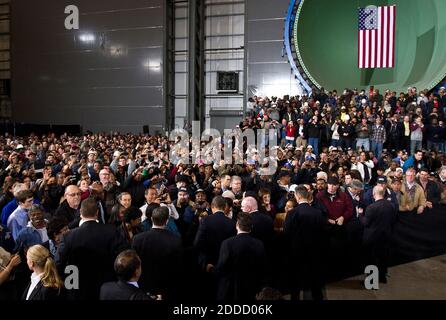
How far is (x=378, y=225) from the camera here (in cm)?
666

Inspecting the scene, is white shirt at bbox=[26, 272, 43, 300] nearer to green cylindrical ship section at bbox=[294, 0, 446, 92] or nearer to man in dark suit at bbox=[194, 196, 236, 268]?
man in dark suit at bbox=[194, 196, 236, 268]

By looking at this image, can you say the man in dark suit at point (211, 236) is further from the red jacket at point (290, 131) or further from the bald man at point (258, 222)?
the red jacket at point (290, 131)

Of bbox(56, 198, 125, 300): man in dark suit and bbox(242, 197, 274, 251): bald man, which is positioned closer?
bbox(56, 198, 125, 300): man in dark suit

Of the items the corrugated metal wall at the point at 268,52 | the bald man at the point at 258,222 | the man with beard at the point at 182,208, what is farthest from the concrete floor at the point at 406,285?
the corrugated metal wall at the point at 268,52

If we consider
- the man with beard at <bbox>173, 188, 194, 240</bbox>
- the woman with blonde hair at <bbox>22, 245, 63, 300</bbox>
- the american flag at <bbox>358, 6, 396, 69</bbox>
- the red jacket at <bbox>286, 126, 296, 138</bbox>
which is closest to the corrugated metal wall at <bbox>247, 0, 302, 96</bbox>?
the american flag at <bbox>358, 6, 396, 69</bbox>

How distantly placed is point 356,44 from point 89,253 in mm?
20375

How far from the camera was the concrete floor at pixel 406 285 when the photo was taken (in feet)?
21.4

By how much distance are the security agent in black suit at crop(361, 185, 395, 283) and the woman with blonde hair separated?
4808 mm

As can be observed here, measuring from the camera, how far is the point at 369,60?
66.0 ft

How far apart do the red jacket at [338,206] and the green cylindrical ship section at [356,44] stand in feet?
50.9

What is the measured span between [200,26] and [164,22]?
2250 mm

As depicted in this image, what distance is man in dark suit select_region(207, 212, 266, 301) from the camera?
14.7 ft

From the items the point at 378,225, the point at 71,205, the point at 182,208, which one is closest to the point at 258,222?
the point at 182,208
